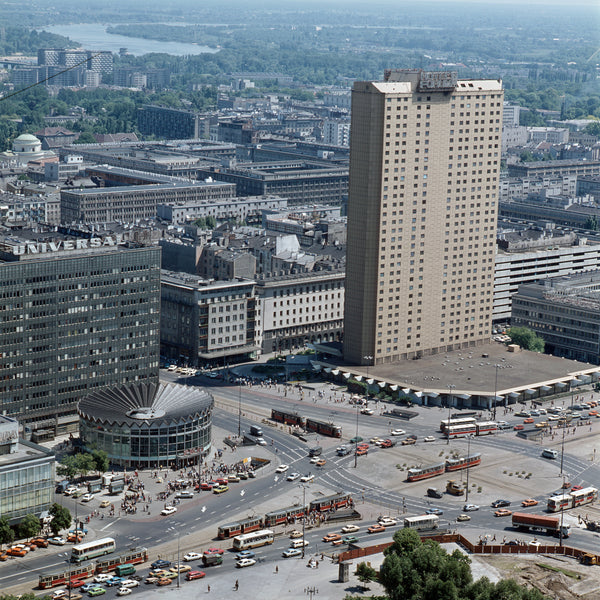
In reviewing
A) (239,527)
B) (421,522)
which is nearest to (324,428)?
(421,522)

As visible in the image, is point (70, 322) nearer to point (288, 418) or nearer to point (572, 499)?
point (288, 418)

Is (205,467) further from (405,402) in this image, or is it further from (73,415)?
(405,402)

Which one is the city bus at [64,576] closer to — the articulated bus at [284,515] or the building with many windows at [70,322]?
the articulated bus at [284,515]

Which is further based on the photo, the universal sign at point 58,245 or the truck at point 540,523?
the universal sign at point 58,245

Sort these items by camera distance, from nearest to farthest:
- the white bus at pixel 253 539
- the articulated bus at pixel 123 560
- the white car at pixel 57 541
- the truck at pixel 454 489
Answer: the articulated bus at pixel 123 560 → the white car at pixel 57 541 → the white bus at pixel 253 539 → the truck at pixel 454 489

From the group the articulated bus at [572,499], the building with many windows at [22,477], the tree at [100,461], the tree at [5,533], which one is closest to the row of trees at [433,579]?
the articulated bus at [572,499]

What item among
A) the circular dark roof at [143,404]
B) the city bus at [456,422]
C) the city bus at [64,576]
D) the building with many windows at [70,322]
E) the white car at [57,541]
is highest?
the building with many windows at [70,322]

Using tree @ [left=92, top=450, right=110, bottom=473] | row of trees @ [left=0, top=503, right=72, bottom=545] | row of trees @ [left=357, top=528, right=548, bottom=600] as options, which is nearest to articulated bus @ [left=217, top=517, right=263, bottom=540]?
row of trees @ [left=0, top=503, right=72, bottom=545]
